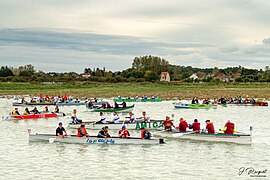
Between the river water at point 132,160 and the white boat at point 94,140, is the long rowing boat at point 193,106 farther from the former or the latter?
the white boat at point 94,140

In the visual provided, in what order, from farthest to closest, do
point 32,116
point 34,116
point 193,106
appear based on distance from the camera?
point 193,106, point 34,116, point 32,116

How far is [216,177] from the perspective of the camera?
2131 cm

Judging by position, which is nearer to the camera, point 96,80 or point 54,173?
point 54,173

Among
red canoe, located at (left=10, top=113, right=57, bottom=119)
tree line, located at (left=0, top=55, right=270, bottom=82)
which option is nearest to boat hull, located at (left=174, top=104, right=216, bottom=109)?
red canoe, located at (left=10, top=113, right=57, bottom=119)

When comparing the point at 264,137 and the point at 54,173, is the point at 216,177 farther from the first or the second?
the point at 264,137

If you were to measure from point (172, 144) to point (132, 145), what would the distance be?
2905 mm

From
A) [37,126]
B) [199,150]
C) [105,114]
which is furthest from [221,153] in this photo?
[105,114]

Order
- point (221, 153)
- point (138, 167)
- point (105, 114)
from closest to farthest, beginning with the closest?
point (138, 167)
point (221, 153)
point (105, 114)

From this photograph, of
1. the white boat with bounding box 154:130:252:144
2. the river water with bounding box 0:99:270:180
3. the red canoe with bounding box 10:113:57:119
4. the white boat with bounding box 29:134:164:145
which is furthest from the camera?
the red canoe with bounding box 10:113:57:119

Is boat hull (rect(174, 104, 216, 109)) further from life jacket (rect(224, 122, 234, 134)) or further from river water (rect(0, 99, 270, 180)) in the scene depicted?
life jacket (rect(224, 122, 234, 134))
